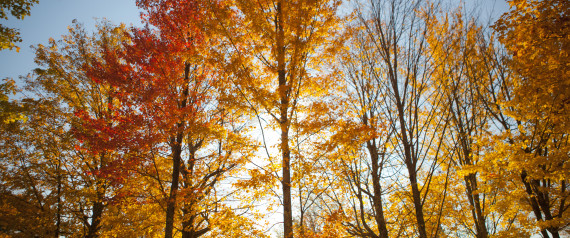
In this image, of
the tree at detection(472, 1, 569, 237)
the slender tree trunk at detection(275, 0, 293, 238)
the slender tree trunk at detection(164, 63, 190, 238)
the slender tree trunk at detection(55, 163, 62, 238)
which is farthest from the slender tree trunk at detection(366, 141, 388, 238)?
the slender tree trunk at detection(55, 163, 62, 238)

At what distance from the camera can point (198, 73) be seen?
28.7ft

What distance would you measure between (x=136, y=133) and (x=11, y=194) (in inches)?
272

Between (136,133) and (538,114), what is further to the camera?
(136,133)

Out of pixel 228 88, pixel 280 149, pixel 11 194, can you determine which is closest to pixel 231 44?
pixel 228 88

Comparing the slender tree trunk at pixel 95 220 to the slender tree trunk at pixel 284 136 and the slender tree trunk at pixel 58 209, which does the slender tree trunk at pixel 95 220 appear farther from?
the slender tree trunk at pixel 284 136

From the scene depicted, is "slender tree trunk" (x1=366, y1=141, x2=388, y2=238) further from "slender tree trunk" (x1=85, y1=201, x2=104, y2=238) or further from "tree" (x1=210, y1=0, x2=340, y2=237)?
"slender tree trunk" (x1=85, y1=201, x2=104, y2=238)

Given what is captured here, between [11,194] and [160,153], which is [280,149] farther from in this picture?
[11,194]

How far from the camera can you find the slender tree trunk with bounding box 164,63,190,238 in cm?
679

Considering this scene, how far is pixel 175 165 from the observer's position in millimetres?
7543

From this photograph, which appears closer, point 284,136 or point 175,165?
point 284,136

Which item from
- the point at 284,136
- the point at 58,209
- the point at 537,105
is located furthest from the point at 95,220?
the point at 537,105

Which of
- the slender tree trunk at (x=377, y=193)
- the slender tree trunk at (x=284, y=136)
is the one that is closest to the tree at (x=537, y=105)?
the slender tree trunk at (x=377, y=193)

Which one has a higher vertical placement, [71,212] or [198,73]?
[198,73]

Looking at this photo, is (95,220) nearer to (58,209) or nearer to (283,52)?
(58,209)
